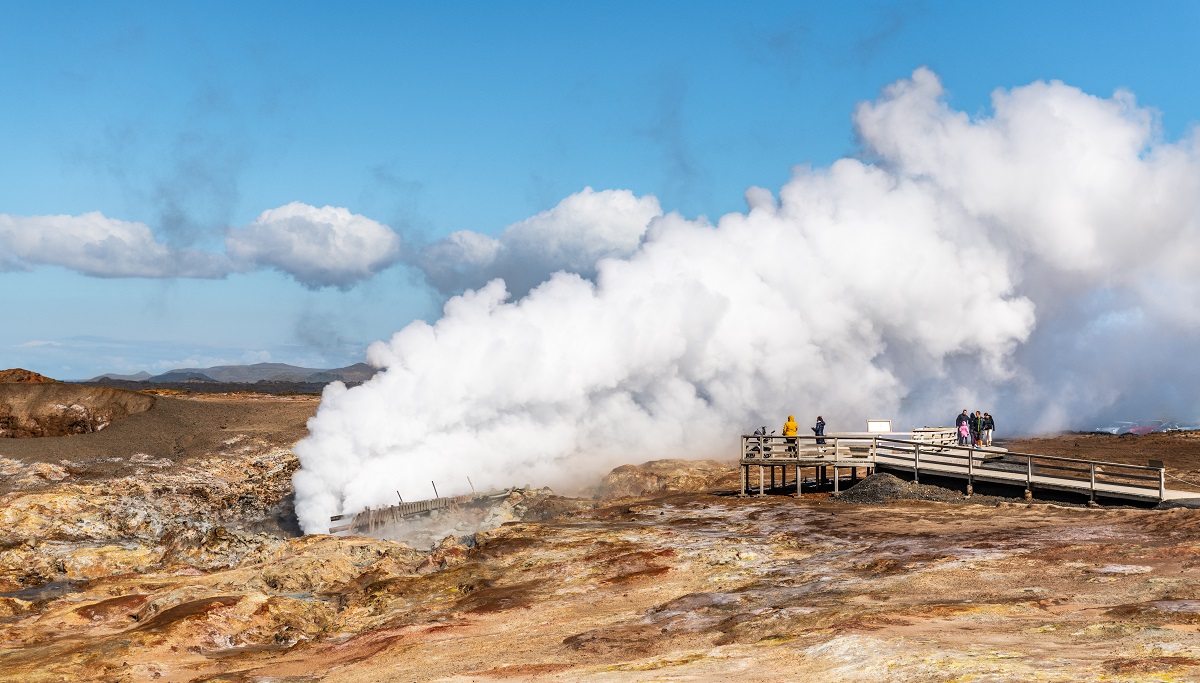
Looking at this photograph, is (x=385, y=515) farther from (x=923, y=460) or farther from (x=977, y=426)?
(x=977, y=426)

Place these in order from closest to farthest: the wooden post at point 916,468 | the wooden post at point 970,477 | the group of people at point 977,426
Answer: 1. the wooden post at point 970,477
2. the wooden post at point 916,468
3. the group of people at point 977,426

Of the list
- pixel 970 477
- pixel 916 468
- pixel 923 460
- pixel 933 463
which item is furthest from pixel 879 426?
pixel 970 477

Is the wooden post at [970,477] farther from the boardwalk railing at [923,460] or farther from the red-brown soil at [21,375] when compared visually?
the red-brown soil at [21,375]

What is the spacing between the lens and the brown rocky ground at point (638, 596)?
14.5 m

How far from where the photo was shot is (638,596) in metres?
21.6

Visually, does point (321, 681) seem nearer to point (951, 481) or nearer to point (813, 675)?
point (813, 675)

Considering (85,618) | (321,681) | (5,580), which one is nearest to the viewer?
(321,681)

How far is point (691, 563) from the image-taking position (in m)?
24.0

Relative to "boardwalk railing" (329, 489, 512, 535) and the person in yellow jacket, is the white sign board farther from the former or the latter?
"boardwalk railing" (329, 489, 512, 535)

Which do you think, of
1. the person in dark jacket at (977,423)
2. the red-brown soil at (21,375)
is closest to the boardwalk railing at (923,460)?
the person in dark jacket at (977,423)

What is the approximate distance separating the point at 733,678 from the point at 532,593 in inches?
390

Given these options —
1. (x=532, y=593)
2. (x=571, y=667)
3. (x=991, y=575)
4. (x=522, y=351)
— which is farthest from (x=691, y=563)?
(x=522, y=351)

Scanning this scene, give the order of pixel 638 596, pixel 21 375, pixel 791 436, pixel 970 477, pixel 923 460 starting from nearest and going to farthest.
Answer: pixel 638 596 < pixel 970 477 < pixel 923 460 < pixel 791 436 < pixel 21 375

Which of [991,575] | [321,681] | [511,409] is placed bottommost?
[321,681]
